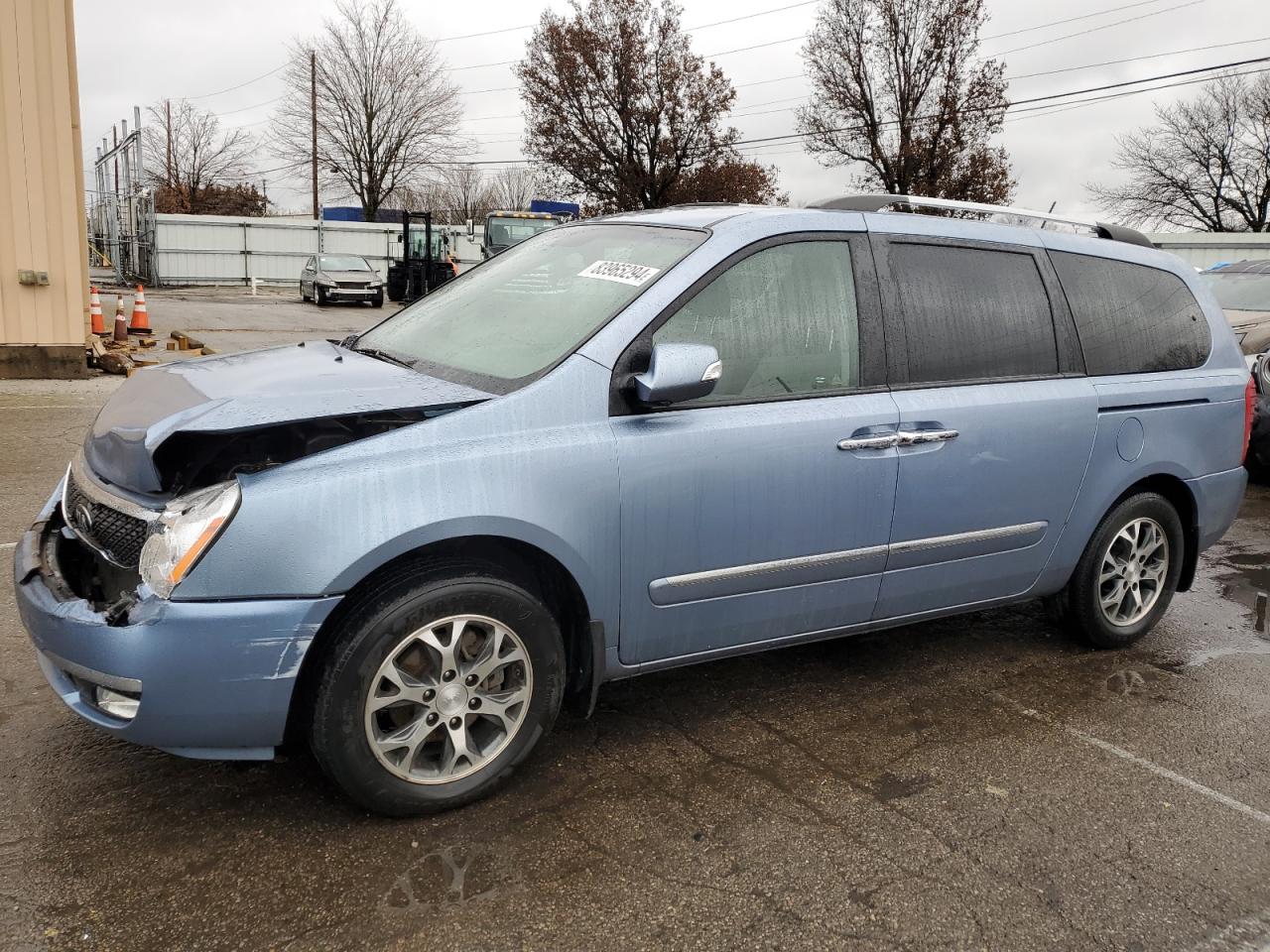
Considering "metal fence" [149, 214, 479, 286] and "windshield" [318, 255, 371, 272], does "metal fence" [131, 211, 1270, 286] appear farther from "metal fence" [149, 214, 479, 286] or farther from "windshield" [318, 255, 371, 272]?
"windshield" [318, 255, 371, 272]

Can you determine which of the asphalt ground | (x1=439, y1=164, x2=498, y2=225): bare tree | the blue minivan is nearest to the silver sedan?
the asphalt ground

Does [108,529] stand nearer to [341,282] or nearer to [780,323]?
[780,323]

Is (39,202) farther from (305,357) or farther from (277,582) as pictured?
(277,582)

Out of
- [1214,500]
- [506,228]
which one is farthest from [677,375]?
[506,228]

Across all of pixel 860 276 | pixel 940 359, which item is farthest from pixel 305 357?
pixel 940 359

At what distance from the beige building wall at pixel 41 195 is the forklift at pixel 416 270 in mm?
18885

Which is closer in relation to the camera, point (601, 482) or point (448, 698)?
point (448, 698)

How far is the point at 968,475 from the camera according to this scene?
3.66 metres

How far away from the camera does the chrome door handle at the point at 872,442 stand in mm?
3359

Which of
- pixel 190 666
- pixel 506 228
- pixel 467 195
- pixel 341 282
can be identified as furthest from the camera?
pixel 467 195

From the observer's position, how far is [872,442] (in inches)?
134

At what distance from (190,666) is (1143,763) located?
298cm

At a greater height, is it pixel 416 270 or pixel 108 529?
pixel 416 270

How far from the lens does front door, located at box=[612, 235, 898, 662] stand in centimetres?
306
